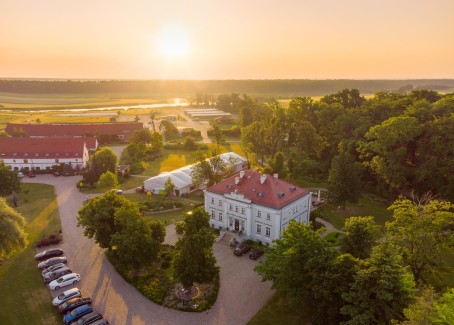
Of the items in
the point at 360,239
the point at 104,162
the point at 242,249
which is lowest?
the point at 242,249

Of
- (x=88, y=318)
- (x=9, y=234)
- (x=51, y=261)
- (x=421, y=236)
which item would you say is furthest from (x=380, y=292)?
(x=9, y=234)

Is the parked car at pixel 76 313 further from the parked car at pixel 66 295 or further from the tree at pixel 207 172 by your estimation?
the tree at pixel 207 172

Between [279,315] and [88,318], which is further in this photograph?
[279,315]

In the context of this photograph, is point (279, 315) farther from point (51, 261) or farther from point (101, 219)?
point (51, 261)

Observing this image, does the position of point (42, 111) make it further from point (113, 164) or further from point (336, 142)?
point (336, 142)

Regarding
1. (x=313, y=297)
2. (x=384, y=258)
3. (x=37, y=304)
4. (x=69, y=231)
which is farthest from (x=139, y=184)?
(x=384, y=258)

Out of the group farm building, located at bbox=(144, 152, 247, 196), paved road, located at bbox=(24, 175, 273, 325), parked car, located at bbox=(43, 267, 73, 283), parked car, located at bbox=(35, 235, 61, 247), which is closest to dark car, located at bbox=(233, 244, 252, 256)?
paved road, located at bbox=(24, 175, 273, 325)
